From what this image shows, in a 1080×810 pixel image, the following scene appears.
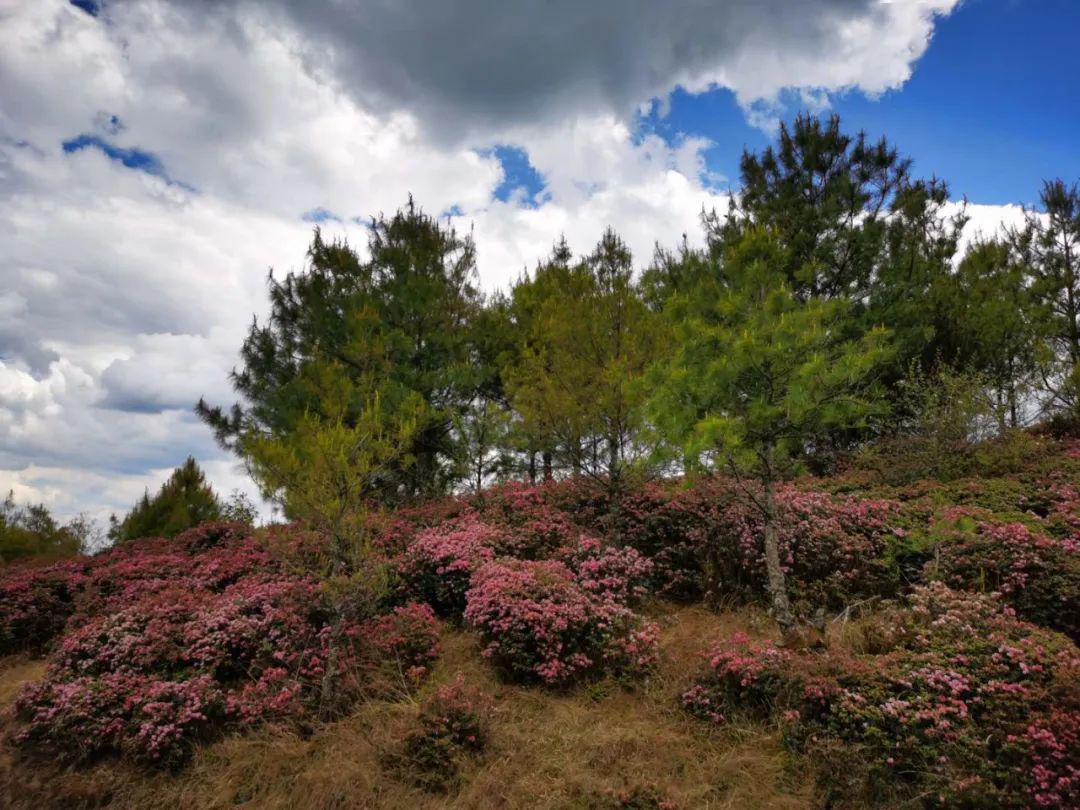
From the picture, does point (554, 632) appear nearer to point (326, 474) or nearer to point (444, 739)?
point (444, 739)

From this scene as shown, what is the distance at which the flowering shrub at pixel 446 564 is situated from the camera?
896cm

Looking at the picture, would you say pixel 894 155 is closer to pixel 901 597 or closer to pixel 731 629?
pixel 901 597

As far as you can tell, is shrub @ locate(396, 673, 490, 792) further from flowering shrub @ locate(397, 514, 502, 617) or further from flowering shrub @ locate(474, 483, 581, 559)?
flowering shrub @ locate(474, 483, 581, 559)

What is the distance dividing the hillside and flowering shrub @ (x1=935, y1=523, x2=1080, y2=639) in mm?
32

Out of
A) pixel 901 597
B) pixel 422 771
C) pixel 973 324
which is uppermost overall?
pixel 973 324

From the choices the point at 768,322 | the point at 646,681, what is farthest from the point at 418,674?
the point at 768,322

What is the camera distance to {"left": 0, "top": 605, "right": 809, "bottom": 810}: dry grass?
16.8 feet

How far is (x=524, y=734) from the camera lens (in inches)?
236

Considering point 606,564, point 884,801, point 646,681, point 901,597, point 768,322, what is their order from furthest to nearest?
point 606,564
point 901,597
point 768,322
point 646,681
point 884,801

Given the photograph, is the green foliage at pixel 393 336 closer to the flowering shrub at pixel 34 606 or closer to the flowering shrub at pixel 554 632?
the flowering shrub at pixel 34 606

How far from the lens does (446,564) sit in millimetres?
9281

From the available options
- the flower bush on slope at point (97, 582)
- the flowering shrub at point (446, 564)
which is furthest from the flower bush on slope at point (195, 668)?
the flower bush on slope at point (97, 582)

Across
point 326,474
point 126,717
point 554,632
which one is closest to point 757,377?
point 554,632

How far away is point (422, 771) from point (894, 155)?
57.1ft
